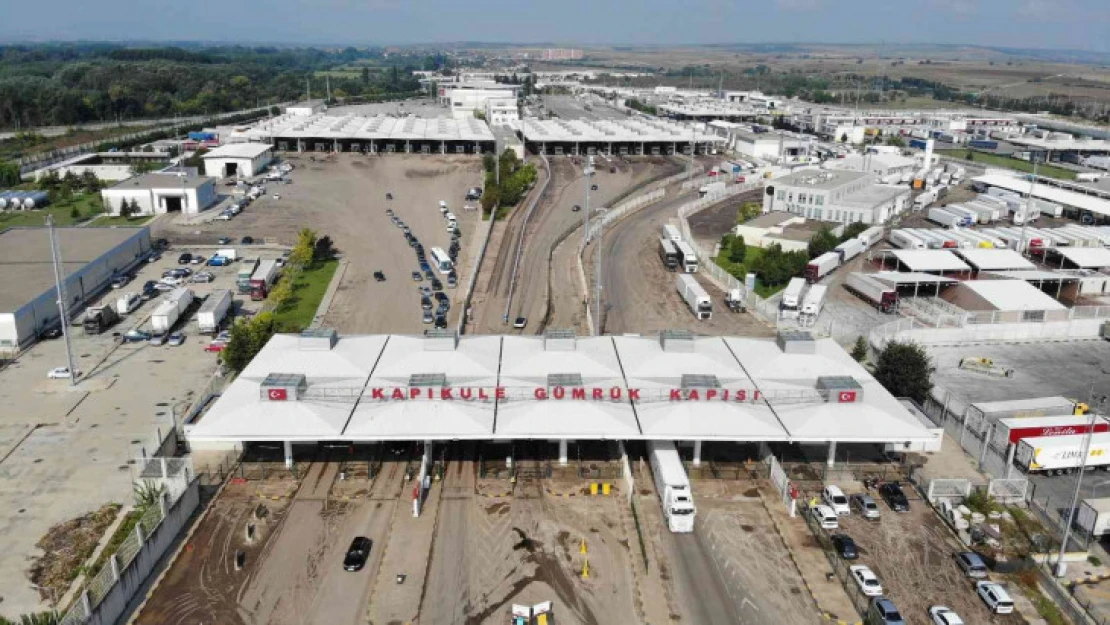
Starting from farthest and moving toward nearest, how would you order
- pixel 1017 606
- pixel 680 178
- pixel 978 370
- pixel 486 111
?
pixel 486 111 < pixel 680 178 < pixel 978 370 < pixel 1017 606

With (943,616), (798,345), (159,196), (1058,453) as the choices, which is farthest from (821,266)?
(159,196)

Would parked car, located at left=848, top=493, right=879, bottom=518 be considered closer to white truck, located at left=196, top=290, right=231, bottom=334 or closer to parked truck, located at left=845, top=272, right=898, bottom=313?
parked truck, located at left=845, top=272, right=898, bottom=313

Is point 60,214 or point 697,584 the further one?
point 60,214

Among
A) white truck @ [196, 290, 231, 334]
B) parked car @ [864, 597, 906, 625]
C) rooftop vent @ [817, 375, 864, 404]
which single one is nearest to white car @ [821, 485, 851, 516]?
rooftop vent @ [817, 375, 864, 404]

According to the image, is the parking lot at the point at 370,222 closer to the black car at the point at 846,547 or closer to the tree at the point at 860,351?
the tree at the point at 860,351

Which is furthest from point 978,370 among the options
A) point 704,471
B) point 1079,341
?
point 704,471

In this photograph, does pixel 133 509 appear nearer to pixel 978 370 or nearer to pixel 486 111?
pixel 978 370

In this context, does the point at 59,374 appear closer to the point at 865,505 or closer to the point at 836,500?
the point at 836,500
